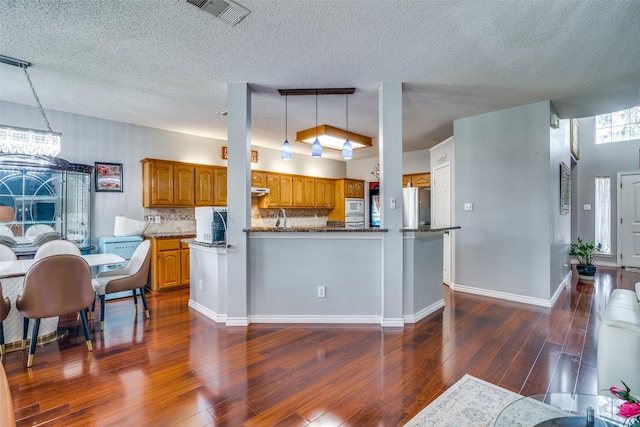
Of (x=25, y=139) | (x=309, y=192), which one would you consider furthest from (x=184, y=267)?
(x=309, y=192)

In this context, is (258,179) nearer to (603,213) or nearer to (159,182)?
(159,182)

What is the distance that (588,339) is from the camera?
114 inches

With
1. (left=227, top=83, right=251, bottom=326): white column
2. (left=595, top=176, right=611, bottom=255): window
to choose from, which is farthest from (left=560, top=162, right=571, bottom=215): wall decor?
(left=227, top=83, right=251, bottom=326): white column

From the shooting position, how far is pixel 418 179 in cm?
682

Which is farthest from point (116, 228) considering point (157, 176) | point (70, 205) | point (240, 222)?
point (240, 222)

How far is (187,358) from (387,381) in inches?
65.4

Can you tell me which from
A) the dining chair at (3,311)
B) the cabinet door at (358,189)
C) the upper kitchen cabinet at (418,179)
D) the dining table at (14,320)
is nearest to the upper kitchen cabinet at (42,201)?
the dining table at (14,320)

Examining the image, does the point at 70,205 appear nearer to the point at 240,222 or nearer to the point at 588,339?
the point at 240,222

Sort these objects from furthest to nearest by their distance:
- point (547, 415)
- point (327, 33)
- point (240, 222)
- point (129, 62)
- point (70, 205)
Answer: point (70, 205), point (240, 222), point (129, 62), point (327, 33), point (547, 415)

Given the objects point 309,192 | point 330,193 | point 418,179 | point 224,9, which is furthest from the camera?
point 330,193

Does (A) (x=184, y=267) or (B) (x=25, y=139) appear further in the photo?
(A) (x=184, y=267)

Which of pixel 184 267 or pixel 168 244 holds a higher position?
pixel 168 244

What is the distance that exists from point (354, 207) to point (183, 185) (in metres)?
4.13

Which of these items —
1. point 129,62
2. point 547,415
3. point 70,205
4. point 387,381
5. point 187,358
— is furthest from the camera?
point 70,205
